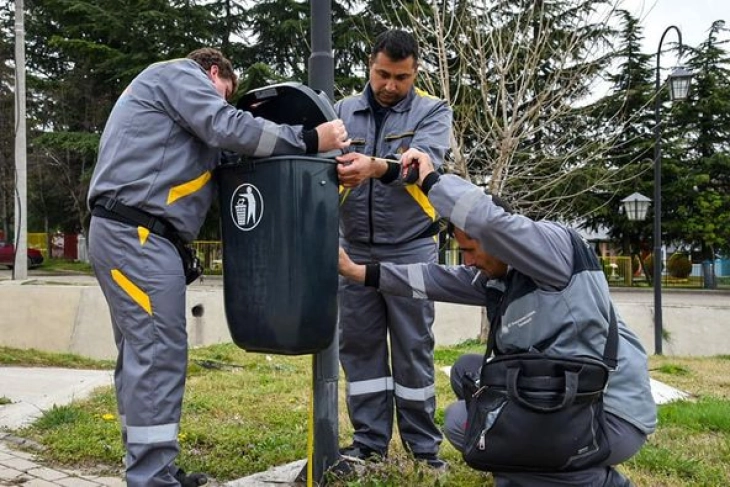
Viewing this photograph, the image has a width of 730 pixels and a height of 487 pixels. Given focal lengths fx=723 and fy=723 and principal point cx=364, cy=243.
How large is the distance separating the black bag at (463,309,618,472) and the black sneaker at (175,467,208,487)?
139 cm

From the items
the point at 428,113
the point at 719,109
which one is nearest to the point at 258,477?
the point at 428,113

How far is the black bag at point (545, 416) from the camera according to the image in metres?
2.17

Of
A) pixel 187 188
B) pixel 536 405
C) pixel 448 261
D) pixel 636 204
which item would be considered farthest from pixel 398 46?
pixel 448 261

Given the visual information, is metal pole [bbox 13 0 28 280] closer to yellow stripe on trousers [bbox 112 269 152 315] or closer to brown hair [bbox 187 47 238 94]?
brown hair [bbox 187 47 238 94]

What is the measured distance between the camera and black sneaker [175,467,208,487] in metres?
3.04

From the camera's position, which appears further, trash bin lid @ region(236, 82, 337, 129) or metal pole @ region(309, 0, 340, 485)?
metal pole @ region(309, 0, 340, 485)

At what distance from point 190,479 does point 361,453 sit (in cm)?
75

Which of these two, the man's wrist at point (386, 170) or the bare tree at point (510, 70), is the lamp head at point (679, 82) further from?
the man's wrist at point (386, 170)

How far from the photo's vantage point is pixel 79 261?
33.7 metres

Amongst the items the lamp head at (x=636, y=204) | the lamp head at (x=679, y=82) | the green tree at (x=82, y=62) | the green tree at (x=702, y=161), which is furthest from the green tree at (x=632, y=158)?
the green tree at (x=82, y=62)

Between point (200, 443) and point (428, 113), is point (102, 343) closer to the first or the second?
point (200, 443)

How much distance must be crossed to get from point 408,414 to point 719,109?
91.9 feet

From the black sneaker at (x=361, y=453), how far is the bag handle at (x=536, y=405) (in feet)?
3.71

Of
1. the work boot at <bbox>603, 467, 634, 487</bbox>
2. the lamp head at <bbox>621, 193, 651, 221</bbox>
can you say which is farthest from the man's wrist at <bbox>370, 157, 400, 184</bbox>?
the lamp head at <bbox>621, 193, 651, 221</bbox>
